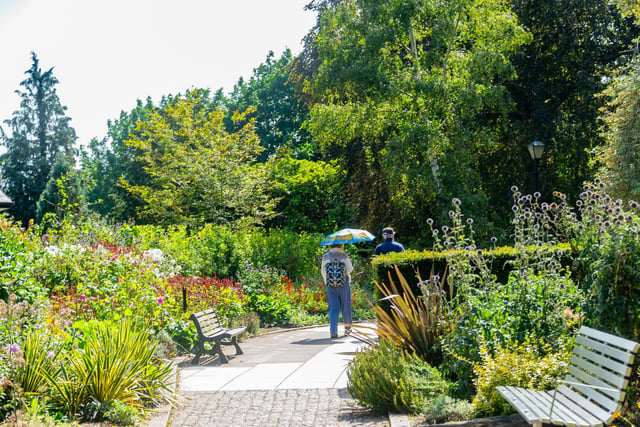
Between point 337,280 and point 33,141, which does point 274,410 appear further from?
point 33,141

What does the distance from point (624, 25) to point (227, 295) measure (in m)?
16.7

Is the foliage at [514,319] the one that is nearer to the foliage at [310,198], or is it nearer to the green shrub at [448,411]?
the green shrub at [448,411]

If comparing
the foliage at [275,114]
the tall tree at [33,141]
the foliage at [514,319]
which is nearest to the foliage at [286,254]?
the foliage at [514,319]

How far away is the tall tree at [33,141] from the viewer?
171ft

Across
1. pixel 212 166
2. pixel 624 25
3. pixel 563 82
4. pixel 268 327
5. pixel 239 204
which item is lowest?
pixel 268 327

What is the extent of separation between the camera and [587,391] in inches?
181

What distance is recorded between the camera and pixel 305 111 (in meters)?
39.5

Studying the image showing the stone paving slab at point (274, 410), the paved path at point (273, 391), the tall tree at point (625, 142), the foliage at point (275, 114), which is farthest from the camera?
the foliage at point (275, 114)

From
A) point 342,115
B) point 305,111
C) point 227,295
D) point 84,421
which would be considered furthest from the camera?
point 305,111

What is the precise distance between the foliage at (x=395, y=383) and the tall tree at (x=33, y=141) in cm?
5014

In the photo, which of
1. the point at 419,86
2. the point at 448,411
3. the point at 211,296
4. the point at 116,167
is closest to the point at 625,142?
the point at 419,86

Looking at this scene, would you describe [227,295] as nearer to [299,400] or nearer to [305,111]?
[299,400]

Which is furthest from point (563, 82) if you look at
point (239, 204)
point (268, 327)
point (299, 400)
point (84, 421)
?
point (84, 421)

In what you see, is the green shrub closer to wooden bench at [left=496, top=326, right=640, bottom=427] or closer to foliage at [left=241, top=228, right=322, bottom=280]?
wooden bench at [left=496, top=326, right=640, bottom=427]
